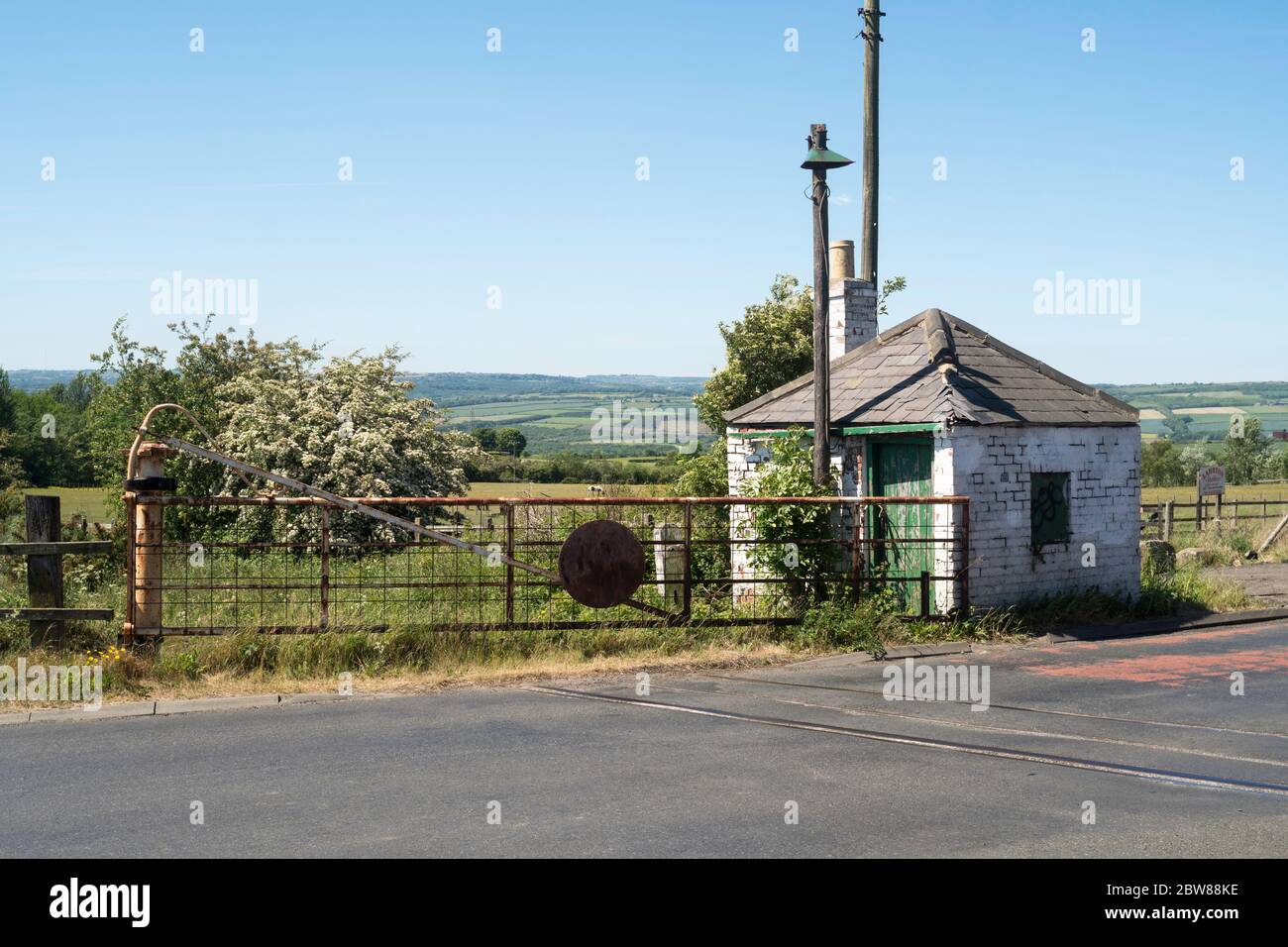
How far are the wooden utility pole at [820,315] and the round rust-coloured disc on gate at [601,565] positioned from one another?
10.8ft

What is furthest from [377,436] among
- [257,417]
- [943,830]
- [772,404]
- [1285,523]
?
[943,830]

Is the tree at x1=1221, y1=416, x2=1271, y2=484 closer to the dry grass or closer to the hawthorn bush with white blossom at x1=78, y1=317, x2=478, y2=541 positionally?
the hawthorn bush with white blossom at x1=78, y1=317, x2=478, y2=541

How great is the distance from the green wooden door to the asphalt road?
10.6ft

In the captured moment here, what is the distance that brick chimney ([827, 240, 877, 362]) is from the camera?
60.7 ft

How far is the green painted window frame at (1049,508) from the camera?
15.3 m

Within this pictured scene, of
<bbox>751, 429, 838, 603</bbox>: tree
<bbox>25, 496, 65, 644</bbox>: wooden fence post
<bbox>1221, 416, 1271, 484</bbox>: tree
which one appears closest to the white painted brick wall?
<bbox>751, 429, 838, 603</bbox>: tree

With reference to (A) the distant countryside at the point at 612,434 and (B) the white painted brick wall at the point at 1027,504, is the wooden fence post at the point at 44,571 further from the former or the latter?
(A) the distant countryside at the point at 612,434

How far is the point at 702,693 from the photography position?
10.9 m

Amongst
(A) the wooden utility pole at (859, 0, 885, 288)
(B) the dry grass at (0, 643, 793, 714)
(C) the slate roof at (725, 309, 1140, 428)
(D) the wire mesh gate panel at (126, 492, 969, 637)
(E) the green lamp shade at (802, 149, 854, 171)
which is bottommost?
(B) the dry grass at (0, 643, 793, 714)

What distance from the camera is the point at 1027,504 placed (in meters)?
15.1

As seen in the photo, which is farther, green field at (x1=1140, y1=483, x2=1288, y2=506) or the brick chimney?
green field at (x1=1140, y1=483, x2=1288, y2=506)

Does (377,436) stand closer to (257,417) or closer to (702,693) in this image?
(257,417)
